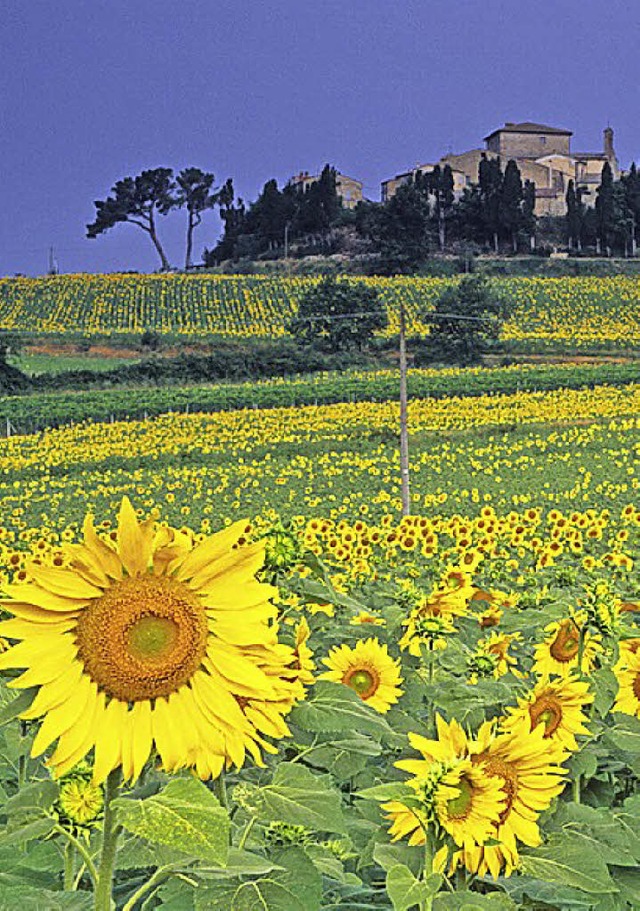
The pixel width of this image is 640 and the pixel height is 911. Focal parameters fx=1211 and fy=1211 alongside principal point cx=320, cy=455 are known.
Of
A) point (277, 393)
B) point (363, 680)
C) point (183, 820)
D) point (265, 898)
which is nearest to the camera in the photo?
point (183, 820)

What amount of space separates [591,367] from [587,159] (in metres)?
59.1

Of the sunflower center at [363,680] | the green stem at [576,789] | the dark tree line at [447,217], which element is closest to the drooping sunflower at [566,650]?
the green stem at [576,789]

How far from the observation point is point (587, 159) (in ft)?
311

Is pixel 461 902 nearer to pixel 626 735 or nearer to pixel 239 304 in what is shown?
pixel 626 735

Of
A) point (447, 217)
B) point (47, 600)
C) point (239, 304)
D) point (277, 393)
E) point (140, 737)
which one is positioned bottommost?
point (277, 393)

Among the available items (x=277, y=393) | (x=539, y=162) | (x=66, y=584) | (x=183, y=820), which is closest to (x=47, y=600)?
(x=66, y=584)

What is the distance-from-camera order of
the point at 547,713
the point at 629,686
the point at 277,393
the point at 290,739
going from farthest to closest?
the point at 277,393
the point at 629,686
the point at 547,713
the point at 290,739

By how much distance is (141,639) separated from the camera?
1168mm

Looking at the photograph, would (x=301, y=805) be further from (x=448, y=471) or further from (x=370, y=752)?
(x=448, y=471)

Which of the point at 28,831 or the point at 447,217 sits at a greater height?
the point at 447,217

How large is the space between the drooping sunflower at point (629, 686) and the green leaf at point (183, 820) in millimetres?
1411

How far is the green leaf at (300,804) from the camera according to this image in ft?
4.51

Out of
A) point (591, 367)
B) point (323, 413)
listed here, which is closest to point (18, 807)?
point (323, 413)

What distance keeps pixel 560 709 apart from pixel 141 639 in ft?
3.66
